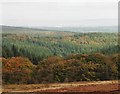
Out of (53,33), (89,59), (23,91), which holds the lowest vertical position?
(23,91)

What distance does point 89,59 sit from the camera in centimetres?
864

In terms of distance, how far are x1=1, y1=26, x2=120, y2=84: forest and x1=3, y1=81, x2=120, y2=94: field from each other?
96mm

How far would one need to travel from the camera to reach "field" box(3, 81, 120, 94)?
8.55 metres

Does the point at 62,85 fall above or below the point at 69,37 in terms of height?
below

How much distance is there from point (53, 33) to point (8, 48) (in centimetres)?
100

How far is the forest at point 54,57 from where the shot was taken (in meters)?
8.57

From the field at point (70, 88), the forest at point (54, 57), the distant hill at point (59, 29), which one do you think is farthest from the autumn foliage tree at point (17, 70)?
the distant hill at point (59, 29)

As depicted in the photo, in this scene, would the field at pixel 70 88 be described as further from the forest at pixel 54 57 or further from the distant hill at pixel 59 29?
the distant hill at pixel 59 29

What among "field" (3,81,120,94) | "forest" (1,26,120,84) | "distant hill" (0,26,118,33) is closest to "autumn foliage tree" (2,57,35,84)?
"forest" (1,26,120,84)

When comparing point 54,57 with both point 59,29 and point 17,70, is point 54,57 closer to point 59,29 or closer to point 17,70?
point 59,29

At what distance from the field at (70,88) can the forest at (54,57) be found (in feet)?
0.31

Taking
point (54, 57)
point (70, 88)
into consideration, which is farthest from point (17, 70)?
point (70, 88)

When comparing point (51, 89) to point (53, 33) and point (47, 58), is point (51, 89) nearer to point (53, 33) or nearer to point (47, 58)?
point (47, 58)

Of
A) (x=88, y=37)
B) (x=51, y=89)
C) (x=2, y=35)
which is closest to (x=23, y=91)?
(x=51, y=89)
